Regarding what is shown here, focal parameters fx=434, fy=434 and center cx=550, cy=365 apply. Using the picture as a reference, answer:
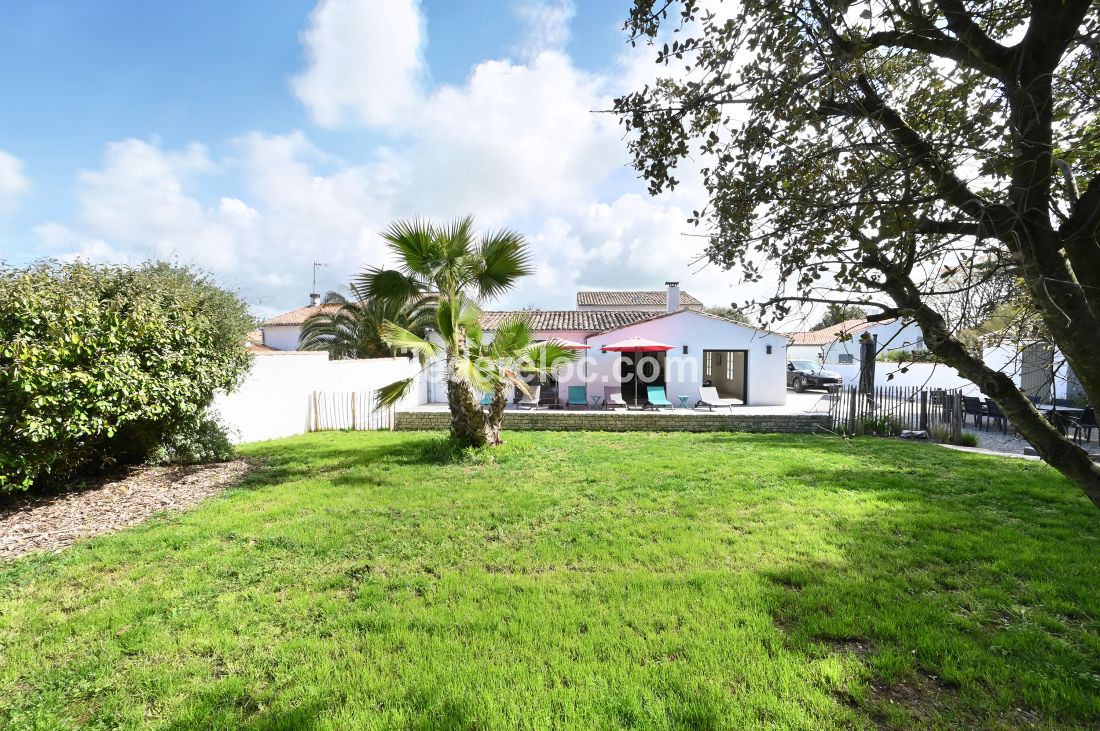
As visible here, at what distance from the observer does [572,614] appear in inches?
143

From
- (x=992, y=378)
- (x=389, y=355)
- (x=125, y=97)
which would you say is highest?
(x=125, y=97)

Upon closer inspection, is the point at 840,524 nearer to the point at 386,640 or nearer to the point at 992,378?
the point at 992,378

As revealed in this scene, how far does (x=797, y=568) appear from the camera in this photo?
4.46m

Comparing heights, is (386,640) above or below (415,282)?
below

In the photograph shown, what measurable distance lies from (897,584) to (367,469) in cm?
851

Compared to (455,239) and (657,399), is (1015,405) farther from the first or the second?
(657,399)

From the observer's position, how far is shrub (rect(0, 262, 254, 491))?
552cm

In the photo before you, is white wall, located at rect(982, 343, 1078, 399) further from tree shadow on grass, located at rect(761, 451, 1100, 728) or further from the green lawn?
the green lawn

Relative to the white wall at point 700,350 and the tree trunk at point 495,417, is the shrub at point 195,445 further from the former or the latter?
the white wall at point 700,350

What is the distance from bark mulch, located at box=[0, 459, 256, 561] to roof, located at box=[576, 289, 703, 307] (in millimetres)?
28927

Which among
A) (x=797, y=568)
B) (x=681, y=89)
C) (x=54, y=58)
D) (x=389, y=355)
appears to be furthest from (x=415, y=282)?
(x=389, y=355)

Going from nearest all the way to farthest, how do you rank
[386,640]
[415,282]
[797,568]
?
[386,640] → [797,568] → [415,282]

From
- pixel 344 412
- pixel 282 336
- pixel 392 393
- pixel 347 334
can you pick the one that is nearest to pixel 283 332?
pixel 282 336

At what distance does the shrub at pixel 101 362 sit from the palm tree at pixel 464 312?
10.4 ft
